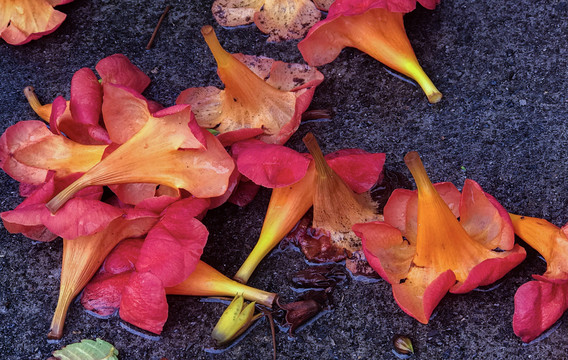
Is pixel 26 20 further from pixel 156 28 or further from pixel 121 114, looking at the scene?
pixel 121 114

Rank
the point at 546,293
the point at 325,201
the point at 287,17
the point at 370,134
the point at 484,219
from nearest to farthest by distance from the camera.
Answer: the point at 546,293
the point at 484,219
the point at 325,201
the point at 370,134
the point at 287,17

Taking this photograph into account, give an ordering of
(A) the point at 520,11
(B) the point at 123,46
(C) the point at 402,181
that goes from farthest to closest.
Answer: (B) the point at 123,46 → (A) the point at 520,11 → (C) the point at 402,181

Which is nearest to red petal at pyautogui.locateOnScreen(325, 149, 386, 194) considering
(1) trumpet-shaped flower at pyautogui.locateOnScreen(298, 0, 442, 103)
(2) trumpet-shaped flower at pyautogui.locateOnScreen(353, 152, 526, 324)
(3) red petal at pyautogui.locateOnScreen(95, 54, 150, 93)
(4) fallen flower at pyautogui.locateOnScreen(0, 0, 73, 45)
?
(2) trumpet-shaped flower at pyautogui.locateOnScreen(353, 152, 526, 324)

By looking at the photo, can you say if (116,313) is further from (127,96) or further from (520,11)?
(520,11)

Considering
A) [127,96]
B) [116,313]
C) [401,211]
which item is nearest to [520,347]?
[401,211]

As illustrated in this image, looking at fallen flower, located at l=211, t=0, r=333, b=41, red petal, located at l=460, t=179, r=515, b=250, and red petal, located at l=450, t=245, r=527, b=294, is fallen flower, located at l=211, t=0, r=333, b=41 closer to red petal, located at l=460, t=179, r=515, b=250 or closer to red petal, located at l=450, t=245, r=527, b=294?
red petal, located at l=460, t=179, r=515, b=250

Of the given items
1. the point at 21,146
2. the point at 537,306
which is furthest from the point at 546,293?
the point at 21,146
